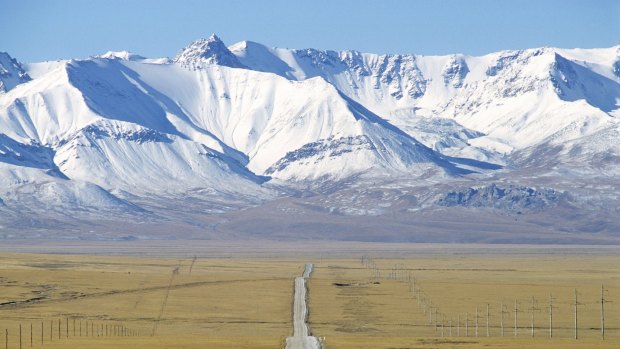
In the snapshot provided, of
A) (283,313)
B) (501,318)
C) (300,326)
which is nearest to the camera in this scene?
(300,326)


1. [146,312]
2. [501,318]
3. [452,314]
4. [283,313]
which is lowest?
[452,314]

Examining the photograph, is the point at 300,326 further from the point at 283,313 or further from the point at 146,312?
the point at 146,312

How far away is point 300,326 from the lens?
140500mm

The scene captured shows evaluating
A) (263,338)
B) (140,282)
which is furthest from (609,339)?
(140,282)

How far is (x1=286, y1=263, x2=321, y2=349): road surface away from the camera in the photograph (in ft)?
375

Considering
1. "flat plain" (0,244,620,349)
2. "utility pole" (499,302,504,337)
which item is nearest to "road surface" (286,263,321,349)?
"flat plain" (0,244,620,349)

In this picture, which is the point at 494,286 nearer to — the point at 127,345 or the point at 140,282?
the point at 140,282

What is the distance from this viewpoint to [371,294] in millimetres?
180500

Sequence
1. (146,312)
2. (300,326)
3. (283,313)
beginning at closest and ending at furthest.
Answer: (300,326) < (283,313) < (146,312)

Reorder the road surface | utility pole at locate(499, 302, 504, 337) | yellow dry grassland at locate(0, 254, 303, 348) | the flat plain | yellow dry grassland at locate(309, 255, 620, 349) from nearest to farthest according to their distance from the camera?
the road surface
yellow dry grassland at locate(309, 255, 620, 349)
the flat plain
yellow dry grassland at locate(0, 254, 303, 348)
utility pole at locate(499, 302, 504, 337)

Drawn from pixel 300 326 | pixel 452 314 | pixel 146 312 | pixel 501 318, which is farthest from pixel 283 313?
pixel 501 318

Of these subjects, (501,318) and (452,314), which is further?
(452,314)

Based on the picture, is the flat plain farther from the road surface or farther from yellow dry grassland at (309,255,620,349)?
the road surface

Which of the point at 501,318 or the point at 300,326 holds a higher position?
the point at 300,326
